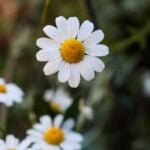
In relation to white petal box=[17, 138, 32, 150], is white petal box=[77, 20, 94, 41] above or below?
above

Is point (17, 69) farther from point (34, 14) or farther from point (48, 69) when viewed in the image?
point (48, 69)

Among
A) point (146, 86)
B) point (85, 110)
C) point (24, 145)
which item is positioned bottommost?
point (24, 145)

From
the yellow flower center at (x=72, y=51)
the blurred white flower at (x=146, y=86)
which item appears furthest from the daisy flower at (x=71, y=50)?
the blurred white flower at (x=146, y=86)

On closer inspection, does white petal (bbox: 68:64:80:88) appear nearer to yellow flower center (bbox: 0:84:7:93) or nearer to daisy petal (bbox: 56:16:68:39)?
daisy petal (bbox: 56:16:68:39)

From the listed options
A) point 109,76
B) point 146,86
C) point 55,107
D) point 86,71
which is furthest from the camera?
point 146,86

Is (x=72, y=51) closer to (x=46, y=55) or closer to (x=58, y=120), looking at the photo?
(x=46, y=55)

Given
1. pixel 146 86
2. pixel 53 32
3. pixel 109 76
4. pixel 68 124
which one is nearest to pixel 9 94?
pixel 68 124

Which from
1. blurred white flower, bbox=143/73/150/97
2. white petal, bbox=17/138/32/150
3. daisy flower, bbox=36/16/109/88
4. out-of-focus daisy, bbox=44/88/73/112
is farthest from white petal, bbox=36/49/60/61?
blurred white flower, bbox=143/73/150/97
